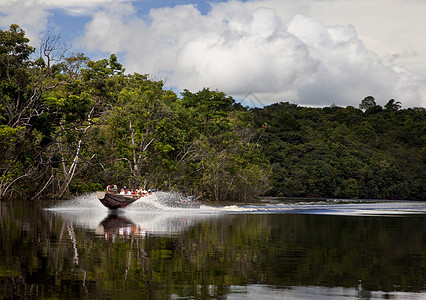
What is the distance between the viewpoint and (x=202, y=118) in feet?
241

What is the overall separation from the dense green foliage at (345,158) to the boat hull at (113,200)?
5704 cm

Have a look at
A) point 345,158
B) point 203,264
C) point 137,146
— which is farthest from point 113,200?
point 345,158

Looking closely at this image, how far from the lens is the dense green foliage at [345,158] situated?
330 feet

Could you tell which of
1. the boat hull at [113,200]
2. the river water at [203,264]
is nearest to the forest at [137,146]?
the boat hull at [113,200]

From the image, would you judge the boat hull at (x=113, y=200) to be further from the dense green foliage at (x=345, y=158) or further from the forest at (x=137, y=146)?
the dense green foliage at (x=345, y=158)

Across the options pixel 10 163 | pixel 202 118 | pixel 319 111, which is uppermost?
pixel 319 111

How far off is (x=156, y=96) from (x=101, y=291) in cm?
4959

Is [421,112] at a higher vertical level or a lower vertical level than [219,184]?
higher

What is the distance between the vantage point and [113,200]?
39438mm

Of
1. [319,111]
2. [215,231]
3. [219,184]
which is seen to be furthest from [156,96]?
[319,111]

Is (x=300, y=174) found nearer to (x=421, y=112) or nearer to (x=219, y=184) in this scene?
(x=219, y=184)

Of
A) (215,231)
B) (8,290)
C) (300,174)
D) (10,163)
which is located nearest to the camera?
(8,290)

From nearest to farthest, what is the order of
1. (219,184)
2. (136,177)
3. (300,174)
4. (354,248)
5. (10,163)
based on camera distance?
(354,248) → (10,163) → (136,177) → (219,184) → (300,174)

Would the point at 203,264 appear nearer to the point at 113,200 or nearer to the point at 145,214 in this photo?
the point at 145,214
